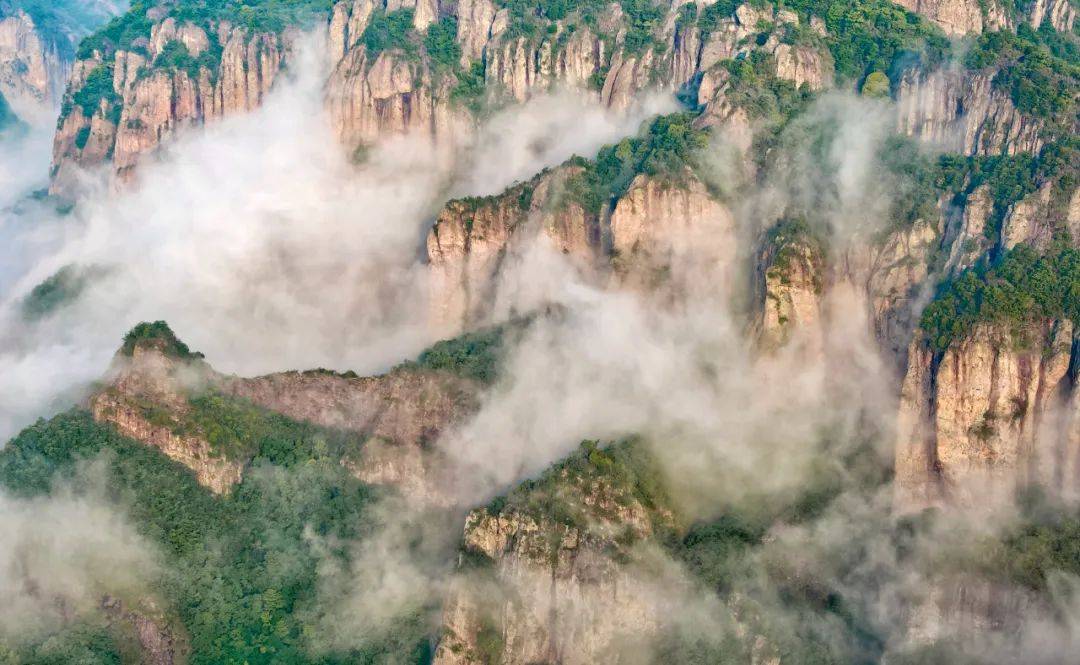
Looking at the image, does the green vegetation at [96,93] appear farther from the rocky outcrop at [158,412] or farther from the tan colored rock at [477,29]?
the rocky outcrop at [158,412]

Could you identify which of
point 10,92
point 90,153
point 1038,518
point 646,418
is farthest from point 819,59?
point 10,92

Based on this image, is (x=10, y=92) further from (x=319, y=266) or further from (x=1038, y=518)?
(x=1038, y=518)

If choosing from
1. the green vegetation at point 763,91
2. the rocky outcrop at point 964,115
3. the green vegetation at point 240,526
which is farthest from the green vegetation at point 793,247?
the green vegetation at point 240,526

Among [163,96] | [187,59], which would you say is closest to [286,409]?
[163,96]

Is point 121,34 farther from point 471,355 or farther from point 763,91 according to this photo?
point 763,91

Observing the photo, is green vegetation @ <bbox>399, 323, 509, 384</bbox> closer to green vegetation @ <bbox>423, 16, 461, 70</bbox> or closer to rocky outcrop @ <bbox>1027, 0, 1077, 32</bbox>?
green vegetation @ <bbox>423, 16, 461, 70</bbox>
